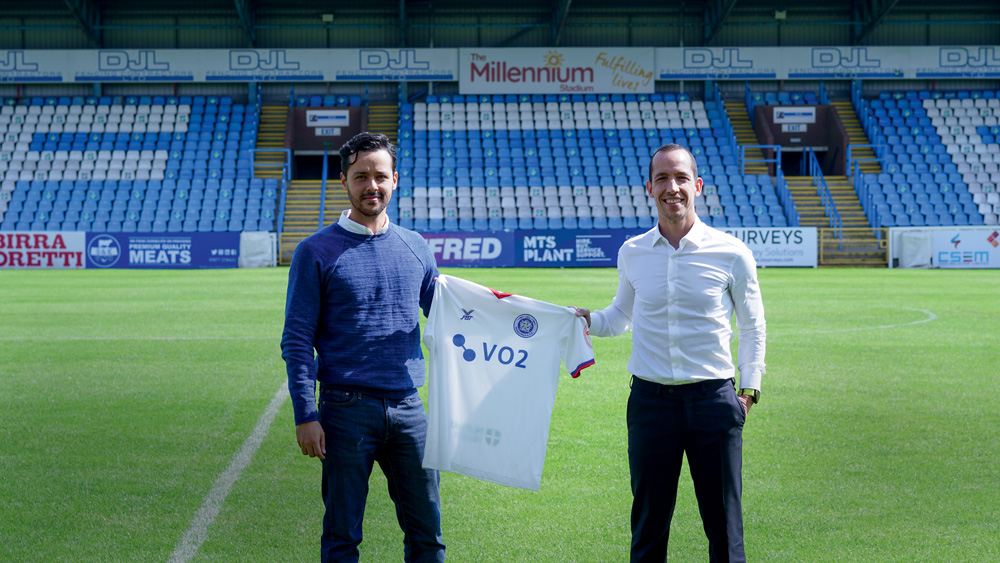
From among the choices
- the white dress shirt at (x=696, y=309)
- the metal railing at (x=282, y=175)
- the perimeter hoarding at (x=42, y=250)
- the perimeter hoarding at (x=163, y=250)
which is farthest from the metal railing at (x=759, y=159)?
the white dress shirt at (x=696, y=309)

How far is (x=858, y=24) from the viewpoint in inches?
1582

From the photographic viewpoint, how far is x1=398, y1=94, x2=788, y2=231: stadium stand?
3338cm

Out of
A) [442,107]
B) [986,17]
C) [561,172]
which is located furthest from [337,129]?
[986,17]

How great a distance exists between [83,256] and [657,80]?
26441mm

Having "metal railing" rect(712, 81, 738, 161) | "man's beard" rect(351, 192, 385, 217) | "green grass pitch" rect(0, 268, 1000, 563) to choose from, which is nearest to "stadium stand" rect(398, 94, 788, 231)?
"metal railing" rect(712, 81, 738, 161)

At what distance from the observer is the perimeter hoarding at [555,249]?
29.0m

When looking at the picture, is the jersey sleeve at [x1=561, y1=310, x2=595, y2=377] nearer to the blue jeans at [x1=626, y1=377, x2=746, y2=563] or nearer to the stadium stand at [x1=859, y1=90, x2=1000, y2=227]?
the blue jeans at [x1=626, y1=377, x2=746, y2=563]

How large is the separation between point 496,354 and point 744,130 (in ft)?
124

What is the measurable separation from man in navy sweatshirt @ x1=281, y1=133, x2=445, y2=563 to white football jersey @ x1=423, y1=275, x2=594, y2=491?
361 millimetres

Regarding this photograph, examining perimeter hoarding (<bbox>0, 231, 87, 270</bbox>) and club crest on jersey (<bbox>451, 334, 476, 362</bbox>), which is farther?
perimeter hoarding (<bbox>0, 231, 87, 270</bbox>)

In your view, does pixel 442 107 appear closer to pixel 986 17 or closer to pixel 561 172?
pixel 561 172

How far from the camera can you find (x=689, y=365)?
3.48 meters

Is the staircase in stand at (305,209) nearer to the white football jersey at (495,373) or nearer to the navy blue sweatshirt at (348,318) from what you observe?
the white football jersey at (495,373)

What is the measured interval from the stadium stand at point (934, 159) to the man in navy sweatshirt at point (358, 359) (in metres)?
33.2
